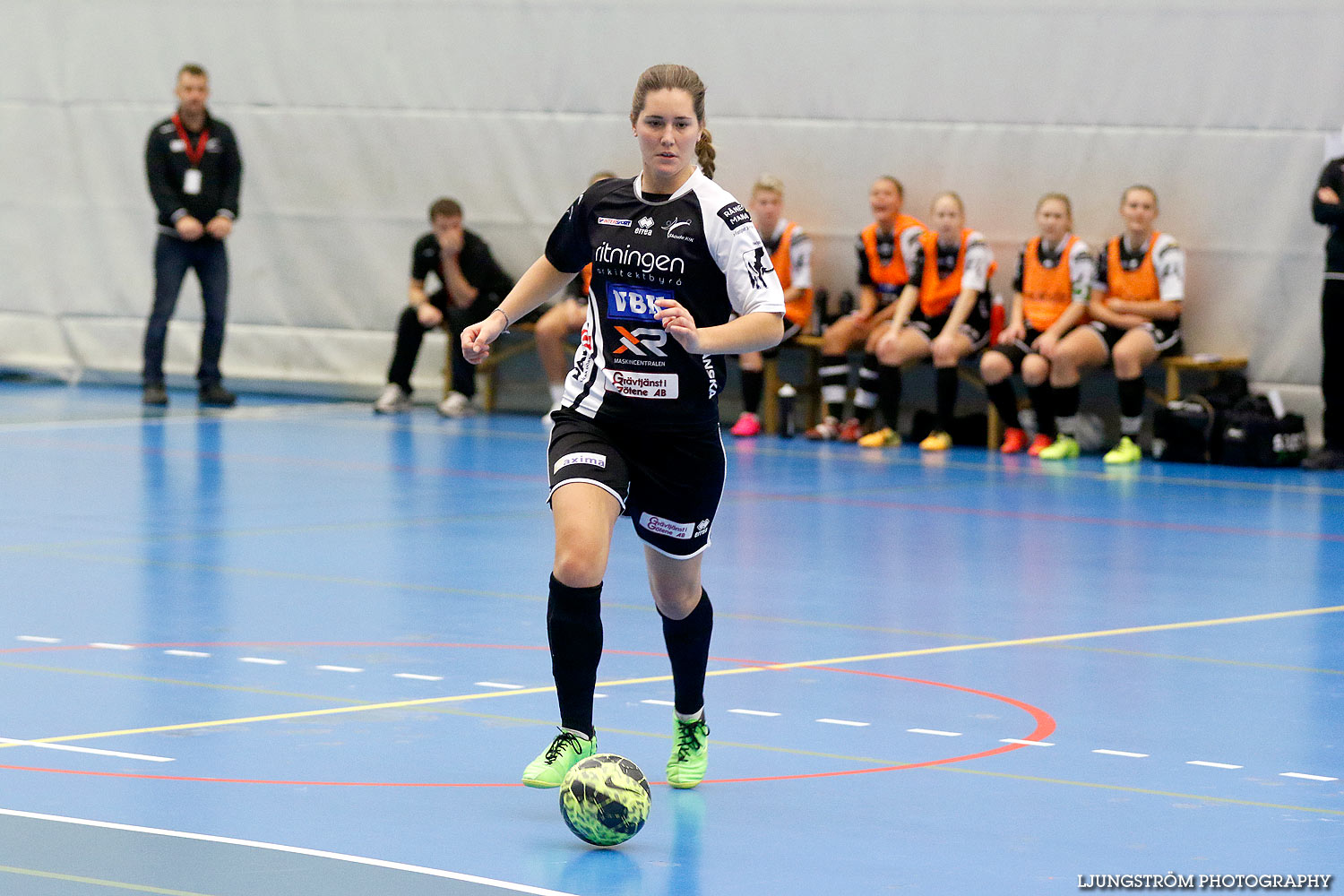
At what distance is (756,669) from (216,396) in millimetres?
11085

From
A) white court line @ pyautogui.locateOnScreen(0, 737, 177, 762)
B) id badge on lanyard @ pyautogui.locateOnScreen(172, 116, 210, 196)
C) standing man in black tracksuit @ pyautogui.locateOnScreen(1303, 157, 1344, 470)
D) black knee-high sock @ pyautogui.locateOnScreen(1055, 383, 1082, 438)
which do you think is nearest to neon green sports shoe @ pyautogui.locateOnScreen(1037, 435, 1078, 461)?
black knee-high sock @ pyautogui.locateOnScreen(1055, 383, 1082, 438)

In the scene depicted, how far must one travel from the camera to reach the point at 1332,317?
13.7 metres

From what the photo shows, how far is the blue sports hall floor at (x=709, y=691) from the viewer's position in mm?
4488

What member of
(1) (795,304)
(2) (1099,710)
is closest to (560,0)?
(1) (795,304)

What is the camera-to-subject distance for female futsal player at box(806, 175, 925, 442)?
1530 centimetres

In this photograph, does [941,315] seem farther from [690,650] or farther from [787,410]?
[690,650]

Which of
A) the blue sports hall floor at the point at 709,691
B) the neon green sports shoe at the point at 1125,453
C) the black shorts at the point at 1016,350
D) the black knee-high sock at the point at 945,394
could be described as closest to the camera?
the blue sports hall floor at the point at 709,691

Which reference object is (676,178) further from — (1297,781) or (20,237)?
(20,237)

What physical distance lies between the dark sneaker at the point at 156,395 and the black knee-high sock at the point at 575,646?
12.5 meters

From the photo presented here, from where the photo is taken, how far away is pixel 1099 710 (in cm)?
616

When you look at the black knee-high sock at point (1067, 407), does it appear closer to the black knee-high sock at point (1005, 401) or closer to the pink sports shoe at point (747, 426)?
the black knee-high sock at point (1005, 401)

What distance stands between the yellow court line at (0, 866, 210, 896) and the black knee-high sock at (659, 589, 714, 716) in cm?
157

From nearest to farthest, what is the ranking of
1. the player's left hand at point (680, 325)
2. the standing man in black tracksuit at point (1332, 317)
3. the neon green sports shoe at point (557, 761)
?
1. the player's left hand at point (680, 325)
2. the neon green sports shoe at point (557, 761)
3. the standing man in black tracksuit at point (1332, 317)

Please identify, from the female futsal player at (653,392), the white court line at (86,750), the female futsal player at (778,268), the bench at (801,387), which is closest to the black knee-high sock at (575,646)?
the female futsal player at (653,392)
